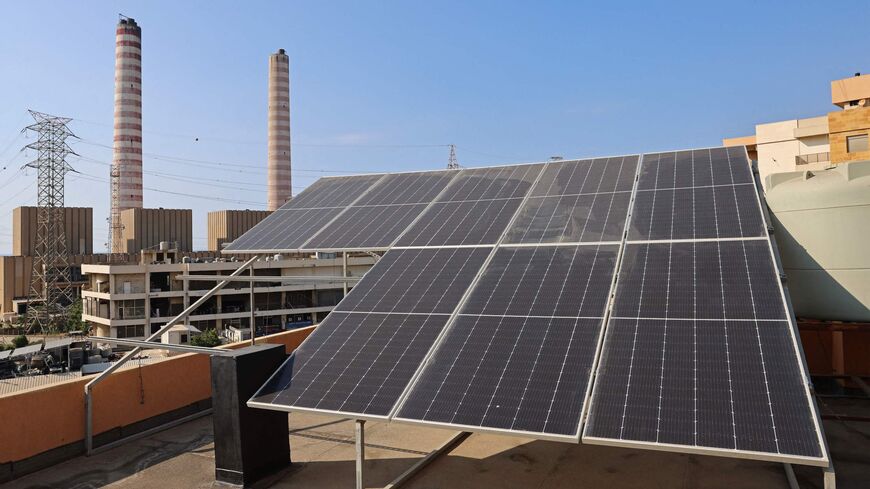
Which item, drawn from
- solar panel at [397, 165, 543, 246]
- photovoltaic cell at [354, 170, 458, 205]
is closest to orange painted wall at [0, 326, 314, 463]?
photovoltaic cell at [354, 170, 458, 205]

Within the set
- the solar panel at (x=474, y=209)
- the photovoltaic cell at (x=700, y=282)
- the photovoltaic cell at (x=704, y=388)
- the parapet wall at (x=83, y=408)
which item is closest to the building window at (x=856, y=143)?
the solar panel at (x=474, y=209)

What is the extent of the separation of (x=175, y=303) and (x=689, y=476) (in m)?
73.1

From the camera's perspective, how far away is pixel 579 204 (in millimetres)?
13219

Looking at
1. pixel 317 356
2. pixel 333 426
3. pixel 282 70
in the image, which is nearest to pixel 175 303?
pixel 282 70

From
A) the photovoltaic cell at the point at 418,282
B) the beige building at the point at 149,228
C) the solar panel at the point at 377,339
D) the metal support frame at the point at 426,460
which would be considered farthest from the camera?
the beige building at the point at 149,228

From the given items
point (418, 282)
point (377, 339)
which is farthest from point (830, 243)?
point (377, 339)

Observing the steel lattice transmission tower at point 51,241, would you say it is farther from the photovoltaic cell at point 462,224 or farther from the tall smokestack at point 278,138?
the photovoltaic cell at point 462,224

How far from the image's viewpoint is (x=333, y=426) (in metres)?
14.9

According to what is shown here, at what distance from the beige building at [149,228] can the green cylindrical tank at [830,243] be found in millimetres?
95900

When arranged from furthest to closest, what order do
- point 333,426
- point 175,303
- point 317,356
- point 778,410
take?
point 175,303, point 333,426, point 317,356, point 778,410

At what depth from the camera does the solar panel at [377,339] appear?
8898mm

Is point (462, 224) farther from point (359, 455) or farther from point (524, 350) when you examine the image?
point (359, 455)

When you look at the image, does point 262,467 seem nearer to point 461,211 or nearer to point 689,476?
point 461,211

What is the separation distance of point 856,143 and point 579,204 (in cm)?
3467
